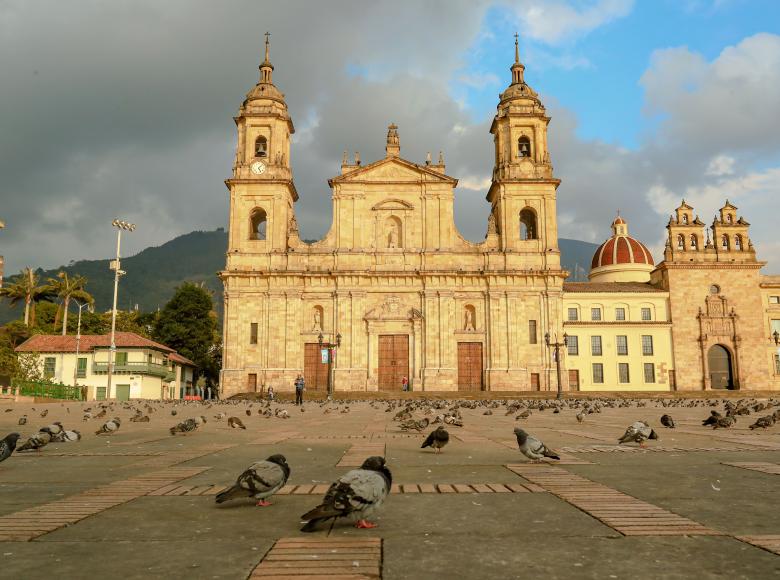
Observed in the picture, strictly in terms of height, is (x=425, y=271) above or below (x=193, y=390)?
above

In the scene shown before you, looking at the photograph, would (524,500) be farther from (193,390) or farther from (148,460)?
(193,390)

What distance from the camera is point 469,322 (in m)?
46.6

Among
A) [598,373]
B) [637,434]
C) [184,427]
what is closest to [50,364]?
[598,373]

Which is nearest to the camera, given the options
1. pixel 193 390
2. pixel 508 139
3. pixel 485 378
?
pixel 485 378

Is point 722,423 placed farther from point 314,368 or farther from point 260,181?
point 260,181

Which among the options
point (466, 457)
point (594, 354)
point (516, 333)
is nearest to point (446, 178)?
point (516, 333)

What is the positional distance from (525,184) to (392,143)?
10367 mm

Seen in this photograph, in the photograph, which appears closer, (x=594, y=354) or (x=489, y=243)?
(x=489, y=243)

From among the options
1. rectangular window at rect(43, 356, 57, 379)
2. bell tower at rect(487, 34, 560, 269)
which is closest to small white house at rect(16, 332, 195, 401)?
rectangular window at rect(43, 356, 57, 379)

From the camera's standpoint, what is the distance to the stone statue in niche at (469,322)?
4628 centimetres

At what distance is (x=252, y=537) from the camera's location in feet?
13.6

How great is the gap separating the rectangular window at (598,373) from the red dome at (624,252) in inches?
699

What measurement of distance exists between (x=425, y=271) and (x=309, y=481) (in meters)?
39.8

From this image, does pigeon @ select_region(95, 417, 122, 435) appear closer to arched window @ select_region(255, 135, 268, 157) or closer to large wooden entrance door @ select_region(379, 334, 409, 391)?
large wooden entrance door @ select_region(379, 334, 409, 391)
